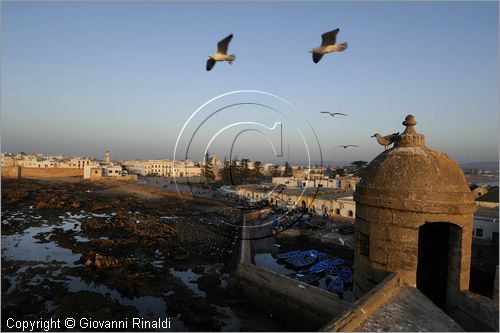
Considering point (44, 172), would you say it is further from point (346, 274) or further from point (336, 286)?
point (336, 286)

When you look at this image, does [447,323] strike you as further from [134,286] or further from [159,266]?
[159,266]

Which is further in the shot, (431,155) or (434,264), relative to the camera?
(434,264)

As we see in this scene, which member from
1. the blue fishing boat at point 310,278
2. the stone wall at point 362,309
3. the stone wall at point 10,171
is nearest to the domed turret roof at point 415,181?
the stone wall at point 362,309

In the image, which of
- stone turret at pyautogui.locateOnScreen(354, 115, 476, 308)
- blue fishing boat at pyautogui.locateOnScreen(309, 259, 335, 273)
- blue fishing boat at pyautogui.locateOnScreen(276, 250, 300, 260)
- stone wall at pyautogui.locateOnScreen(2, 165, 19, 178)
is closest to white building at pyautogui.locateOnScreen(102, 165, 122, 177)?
stone wall at pyautogui.locateOnScreen(2, 165, 19, 178)

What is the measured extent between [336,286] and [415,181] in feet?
50.1

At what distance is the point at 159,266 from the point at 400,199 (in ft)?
65.3

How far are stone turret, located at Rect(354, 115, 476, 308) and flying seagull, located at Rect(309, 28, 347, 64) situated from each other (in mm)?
3165

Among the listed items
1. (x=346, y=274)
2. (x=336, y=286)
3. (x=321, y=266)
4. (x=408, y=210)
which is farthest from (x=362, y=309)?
(x=321, y=266)

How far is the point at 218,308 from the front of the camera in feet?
58.0

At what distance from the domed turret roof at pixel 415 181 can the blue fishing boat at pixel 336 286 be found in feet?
46.4

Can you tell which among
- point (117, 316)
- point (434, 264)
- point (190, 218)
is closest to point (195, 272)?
point (117, 316)

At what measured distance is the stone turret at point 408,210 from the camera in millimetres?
6270

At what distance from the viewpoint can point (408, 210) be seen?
6.30 metres

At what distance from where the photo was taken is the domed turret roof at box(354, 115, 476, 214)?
6.25 meters
